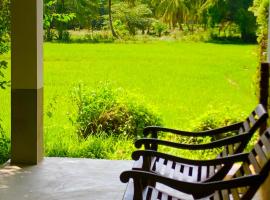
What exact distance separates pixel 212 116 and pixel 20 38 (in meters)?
2.27

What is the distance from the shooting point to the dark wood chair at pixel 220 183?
289 centimetres

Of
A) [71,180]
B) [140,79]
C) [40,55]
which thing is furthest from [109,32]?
[71,180]

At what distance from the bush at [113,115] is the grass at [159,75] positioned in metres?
0.18

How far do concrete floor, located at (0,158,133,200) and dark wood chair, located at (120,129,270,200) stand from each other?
44.5 inches

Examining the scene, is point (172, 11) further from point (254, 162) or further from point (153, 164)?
point (254, 162)

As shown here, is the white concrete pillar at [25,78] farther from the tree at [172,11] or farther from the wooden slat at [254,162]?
the wooden slat at [254,162]

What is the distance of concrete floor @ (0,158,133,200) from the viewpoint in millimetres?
4535

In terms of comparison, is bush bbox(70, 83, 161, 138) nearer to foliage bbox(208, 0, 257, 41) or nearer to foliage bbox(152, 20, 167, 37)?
foliage bbox(152, 20, 167, 37)

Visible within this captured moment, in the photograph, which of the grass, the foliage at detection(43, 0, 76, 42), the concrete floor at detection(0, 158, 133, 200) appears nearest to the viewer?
the concrete floor at detection(0, 158, 133, 200)

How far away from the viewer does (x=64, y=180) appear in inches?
196

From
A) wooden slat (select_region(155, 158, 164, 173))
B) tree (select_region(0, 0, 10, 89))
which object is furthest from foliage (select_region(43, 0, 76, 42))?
wooden slat (select_region(155, 158, 164, 173))

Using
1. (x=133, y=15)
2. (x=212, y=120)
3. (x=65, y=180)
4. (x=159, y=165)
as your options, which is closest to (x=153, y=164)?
(x=159, y=165)

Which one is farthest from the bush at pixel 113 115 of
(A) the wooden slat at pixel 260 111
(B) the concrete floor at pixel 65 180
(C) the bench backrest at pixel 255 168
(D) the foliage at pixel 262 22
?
(C) the bench backrest at pixel 255 168

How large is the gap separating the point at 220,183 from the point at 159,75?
4238 mm
